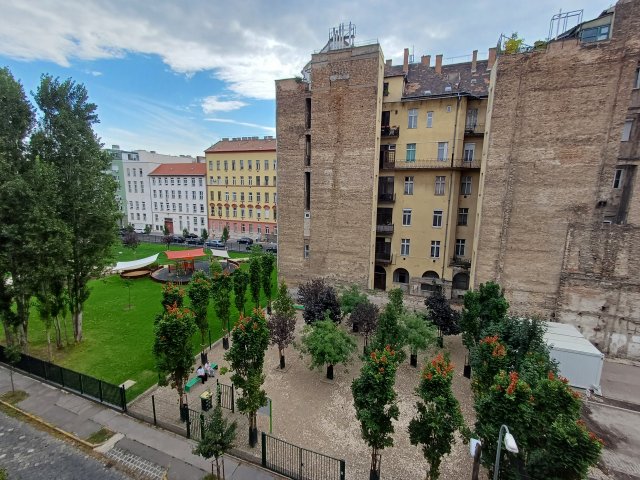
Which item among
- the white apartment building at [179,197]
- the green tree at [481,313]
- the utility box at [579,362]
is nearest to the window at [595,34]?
the green tree at [481,313]

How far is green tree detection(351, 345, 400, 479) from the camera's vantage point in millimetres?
9195

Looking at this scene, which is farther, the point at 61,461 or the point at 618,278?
the point at 618,278

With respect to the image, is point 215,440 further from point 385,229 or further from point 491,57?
point 491,57

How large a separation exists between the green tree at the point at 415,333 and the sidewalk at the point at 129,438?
28.9 ft

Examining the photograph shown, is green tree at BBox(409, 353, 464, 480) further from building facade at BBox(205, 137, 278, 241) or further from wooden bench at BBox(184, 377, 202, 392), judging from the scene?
building facade at BBox(205, 137, 278, 241)

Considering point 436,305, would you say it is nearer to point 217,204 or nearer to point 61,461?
point 61,461

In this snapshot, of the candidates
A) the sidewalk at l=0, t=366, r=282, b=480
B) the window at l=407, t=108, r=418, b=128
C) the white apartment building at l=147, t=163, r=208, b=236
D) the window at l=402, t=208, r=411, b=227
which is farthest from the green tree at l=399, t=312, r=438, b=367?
the white apartment building at l=147, t=163, r=208, b=236

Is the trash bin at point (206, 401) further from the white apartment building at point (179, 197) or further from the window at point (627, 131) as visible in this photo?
the white apartment building at point (179, 197)

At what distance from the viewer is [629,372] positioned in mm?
17688

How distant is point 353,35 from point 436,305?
2201cm

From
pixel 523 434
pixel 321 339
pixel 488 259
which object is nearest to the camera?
pixel 523 434

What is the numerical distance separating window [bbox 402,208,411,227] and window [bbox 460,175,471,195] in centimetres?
452

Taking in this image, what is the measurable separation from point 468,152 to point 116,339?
28.3 m

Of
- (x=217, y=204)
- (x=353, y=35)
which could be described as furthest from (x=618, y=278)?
(x=217, y=204)
